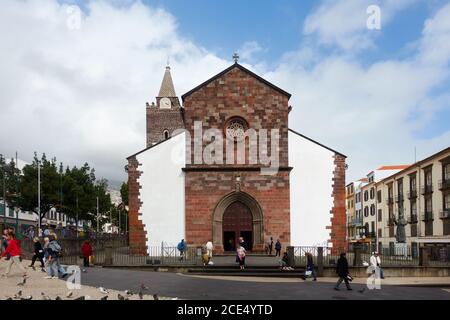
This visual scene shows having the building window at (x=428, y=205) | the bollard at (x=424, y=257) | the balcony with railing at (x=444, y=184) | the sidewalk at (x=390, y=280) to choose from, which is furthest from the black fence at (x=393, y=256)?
the building window at (x=428, y=205)

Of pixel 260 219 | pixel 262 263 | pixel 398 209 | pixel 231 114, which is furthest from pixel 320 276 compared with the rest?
pixel 398 209

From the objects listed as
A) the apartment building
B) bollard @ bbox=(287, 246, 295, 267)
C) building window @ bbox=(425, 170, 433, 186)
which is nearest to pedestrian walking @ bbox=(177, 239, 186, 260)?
bollard @ bbox=(287, 246, 295, 267)

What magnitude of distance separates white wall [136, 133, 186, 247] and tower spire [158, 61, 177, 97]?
3353 cm

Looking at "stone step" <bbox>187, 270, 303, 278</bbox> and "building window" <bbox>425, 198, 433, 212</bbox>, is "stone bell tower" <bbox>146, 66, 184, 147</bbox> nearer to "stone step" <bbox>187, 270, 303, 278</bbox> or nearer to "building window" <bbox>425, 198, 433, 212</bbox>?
"building window" <bbox>425, 198, 433, 212</bbox>

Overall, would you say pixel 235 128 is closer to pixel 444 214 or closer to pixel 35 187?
pixel 444 214

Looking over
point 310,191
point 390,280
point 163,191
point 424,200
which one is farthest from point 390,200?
point 390,280

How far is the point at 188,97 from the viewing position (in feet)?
109

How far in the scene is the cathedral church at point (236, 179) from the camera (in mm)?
32031

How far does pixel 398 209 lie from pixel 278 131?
29.5 m

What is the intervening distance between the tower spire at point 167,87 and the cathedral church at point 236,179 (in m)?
32.9

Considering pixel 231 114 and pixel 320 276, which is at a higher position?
pixel 231 114

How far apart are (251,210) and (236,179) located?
225 centimetres

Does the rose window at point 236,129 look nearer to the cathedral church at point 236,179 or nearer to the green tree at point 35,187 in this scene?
the cathedral church at point 236,179
